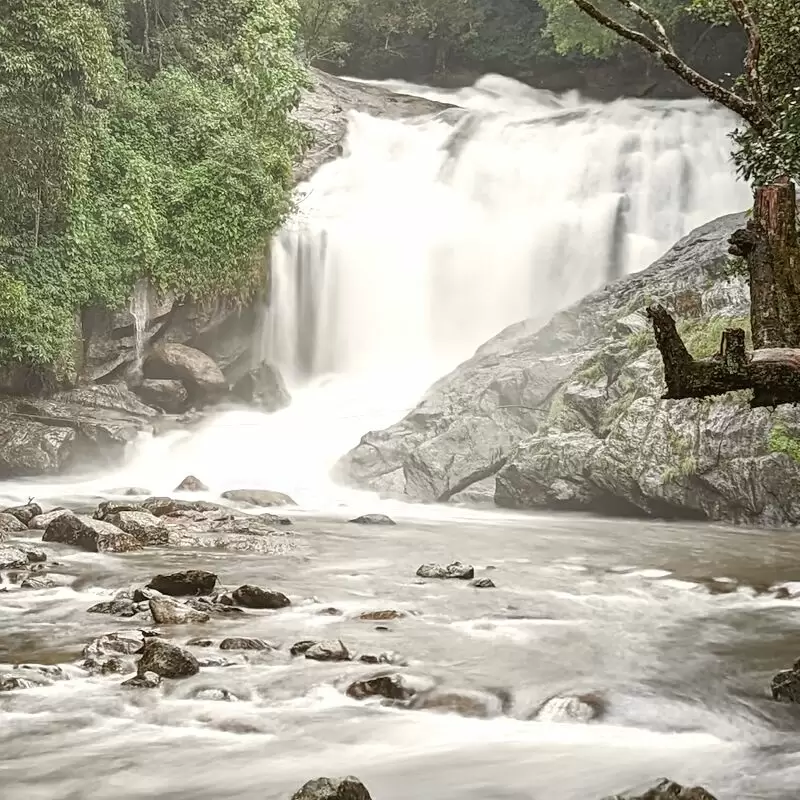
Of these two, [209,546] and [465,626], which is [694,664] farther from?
[209,546]

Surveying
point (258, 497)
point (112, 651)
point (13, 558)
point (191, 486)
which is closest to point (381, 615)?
point (112, 651)

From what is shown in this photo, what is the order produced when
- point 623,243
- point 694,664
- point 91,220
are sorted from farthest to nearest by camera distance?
point 623,243 < point 91,220 < point 694,664

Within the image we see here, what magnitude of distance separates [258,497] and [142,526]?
16.5 ft

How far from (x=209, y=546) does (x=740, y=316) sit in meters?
10.6

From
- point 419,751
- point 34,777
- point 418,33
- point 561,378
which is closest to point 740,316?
point 561,378

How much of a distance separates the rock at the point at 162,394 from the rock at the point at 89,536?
35.6ft

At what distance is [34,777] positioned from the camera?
20.5 feet

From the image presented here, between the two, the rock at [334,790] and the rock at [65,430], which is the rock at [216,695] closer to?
the rock at [334,790]

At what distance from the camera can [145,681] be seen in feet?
24.9

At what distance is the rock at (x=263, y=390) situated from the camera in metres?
26.8

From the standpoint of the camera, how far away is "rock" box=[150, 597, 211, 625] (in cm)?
946

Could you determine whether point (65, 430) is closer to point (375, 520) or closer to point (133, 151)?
point (133, 151)

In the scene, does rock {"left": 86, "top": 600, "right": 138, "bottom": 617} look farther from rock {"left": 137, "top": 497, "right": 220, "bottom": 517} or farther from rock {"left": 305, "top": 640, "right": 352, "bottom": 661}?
rock {"left": 137, "top": 497, "right": 220, "bottom": 517}

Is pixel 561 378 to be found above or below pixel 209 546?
above
